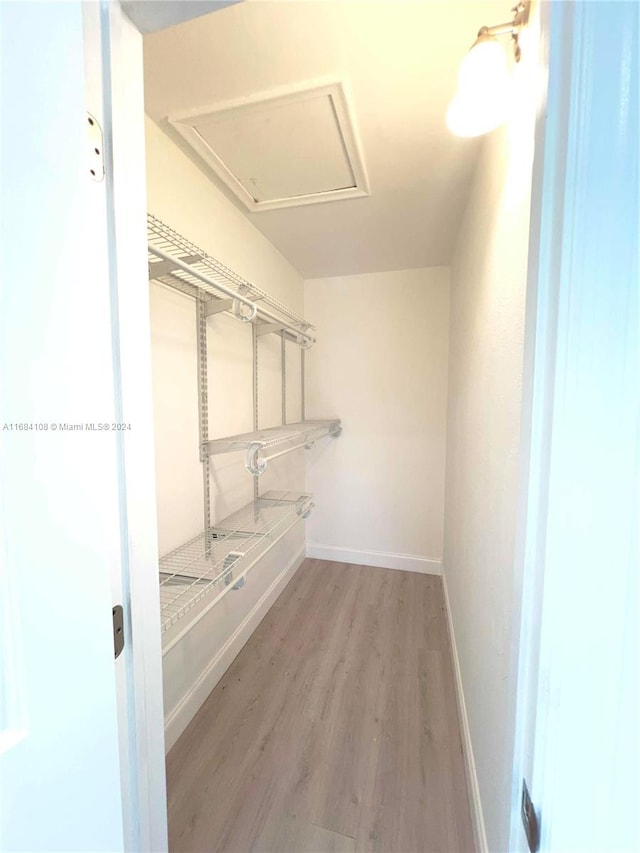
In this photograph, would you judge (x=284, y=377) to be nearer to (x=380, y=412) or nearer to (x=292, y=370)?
(x=292, y=370)

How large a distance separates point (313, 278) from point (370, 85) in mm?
1820

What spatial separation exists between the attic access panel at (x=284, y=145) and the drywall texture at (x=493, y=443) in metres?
0.55

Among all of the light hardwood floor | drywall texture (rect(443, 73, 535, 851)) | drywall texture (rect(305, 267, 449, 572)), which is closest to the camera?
drywall texture (rect(443, 73, 535, 851))

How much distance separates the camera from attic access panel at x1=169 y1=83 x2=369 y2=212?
3.82 feet

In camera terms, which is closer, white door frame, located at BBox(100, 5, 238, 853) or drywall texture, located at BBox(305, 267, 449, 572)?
white door frame, located at BBox(100, 5, 238, 853)

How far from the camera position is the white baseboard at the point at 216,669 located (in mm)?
1438

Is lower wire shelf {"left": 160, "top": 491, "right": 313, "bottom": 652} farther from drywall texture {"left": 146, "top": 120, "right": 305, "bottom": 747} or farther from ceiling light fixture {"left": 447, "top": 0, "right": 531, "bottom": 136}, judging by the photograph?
ceiling light fixture {"left": 447, "top": 0, "right": 531, "bottom": 136}

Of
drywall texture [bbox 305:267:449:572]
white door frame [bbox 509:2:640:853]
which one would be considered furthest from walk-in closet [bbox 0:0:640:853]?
drywall texture [bbox 305:267:449:572]

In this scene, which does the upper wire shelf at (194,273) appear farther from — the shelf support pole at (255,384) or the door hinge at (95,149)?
the door hinge at (95,149)

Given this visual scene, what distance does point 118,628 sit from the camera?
0.57 metres

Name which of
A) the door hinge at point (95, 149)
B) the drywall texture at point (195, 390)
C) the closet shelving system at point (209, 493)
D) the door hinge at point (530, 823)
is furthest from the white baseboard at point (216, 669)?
the door hinge at point (95, 149)

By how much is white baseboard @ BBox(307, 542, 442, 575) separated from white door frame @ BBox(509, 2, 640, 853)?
2604 millimetres

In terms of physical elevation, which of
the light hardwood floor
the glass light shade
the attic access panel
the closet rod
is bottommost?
the light hardwood floor

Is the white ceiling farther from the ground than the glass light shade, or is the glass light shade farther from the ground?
the white ceiling
